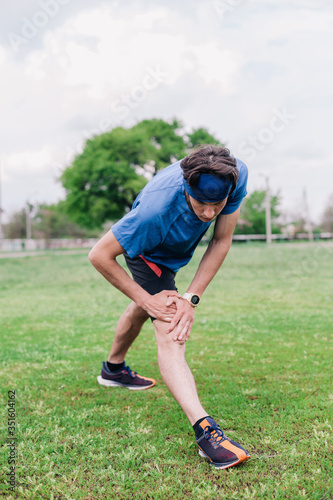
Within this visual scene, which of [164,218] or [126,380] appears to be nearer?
[164,218]

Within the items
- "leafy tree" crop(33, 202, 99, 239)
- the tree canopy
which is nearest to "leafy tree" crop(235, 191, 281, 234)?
the tree canopy

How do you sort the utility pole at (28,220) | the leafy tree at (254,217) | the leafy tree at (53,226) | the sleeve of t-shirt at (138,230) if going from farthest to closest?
the leafy tree at (53,226), the utility pole at (28,220), the leafy tree at (254,217), the sleeve of t-shirt at (138,230)

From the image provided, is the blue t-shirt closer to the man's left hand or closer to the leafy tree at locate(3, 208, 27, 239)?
the man's left hand

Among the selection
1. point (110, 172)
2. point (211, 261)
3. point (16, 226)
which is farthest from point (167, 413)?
point (16, 226)

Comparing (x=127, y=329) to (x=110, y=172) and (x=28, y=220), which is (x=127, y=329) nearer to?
(x=110, y=172)

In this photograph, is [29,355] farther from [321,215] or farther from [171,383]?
[321,215]

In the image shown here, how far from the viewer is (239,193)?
2.80 metres

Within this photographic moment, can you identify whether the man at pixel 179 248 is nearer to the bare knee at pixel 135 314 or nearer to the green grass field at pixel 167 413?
the green grass field at pixel 167 413

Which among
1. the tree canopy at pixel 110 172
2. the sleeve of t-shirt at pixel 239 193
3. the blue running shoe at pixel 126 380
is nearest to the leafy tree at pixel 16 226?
the tree canopy at pixel 110 172

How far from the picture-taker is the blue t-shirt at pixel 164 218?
2.61 metres

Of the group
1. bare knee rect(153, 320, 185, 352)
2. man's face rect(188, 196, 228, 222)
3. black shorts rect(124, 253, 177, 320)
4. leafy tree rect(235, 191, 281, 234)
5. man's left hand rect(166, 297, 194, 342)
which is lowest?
leafy tree rect(235, 191, 281, 234)

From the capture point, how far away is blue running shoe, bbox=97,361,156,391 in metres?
3.83

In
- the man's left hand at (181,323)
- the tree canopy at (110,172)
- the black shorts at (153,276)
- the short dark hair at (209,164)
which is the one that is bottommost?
the tree canopy at (110,172)

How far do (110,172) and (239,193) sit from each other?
121ft
